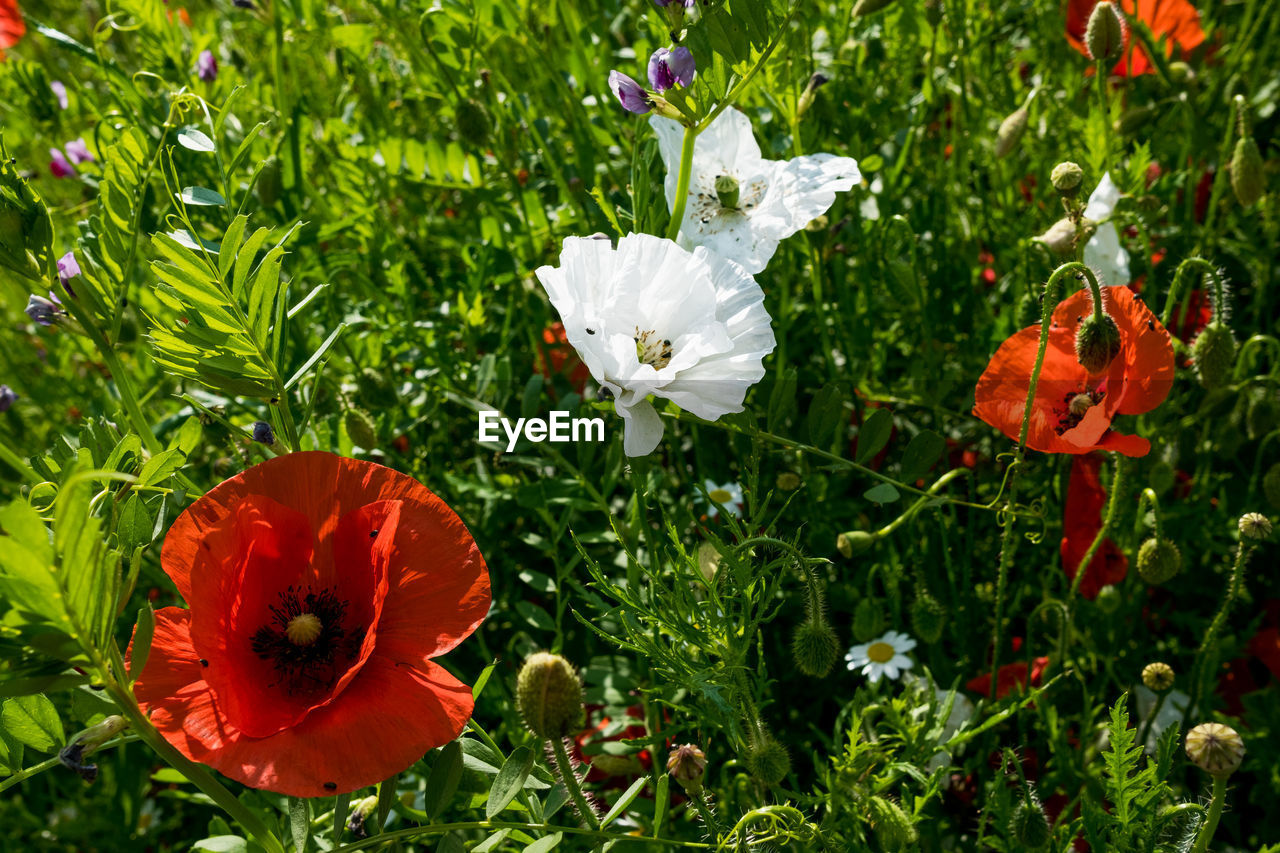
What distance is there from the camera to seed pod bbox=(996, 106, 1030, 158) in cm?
132

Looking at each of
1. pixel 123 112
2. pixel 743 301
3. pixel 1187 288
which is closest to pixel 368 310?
pixel 123 112

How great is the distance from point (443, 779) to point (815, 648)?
0.34m

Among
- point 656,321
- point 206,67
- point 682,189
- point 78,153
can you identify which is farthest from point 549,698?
point 78,153

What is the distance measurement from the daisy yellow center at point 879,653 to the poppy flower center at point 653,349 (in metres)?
0.43

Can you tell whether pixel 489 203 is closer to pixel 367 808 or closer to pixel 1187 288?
pixel 367 808

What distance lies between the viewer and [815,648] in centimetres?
94

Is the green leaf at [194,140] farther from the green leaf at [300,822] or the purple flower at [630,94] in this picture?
the green leaf at [300,822]

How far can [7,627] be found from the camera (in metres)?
0.58

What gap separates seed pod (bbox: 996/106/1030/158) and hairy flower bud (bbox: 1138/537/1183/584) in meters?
0.54

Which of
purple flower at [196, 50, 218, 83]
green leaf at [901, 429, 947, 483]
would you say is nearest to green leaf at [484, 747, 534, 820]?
green leaf at [901, 429, 947, 483]

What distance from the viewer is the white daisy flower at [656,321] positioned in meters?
0.82

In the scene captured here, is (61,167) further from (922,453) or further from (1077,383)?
(1077,383)

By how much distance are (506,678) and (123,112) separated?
86cm

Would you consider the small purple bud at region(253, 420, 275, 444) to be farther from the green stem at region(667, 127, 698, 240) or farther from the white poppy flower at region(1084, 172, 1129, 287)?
the white poppy flower at region(1084, 172, 1129, 287)
